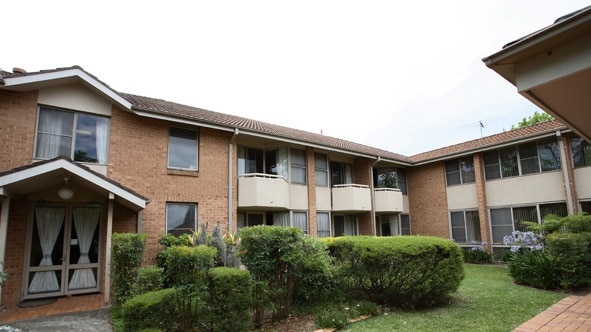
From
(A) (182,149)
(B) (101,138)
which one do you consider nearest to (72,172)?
(B) (101,138)

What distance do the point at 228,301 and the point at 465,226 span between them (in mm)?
15536

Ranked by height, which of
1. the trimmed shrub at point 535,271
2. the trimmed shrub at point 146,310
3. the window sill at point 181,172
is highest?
the window sill at point 181,172

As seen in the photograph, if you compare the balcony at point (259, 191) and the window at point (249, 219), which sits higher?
the balcony at point (259, 191)

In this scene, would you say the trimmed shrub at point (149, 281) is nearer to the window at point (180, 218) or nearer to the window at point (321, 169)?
the window at point (180, 218)

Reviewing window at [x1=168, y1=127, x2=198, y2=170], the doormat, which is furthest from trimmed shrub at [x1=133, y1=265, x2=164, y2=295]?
window at [x1=168, y1=127, x2=198, y2=170]

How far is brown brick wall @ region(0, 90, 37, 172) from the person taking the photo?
876 centimetres

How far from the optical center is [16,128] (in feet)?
29.3

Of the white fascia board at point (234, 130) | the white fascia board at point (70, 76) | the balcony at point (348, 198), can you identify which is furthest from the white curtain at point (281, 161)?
the white fascia board at point (70, 76)

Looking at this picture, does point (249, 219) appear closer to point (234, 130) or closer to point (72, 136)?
point (234, 130)

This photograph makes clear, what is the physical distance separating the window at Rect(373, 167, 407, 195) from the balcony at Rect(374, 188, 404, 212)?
129cm

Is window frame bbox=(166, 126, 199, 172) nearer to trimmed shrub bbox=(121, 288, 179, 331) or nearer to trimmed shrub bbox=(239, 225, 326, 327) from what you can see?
trimmed shrub bbox=(239, 225, 326, 327)

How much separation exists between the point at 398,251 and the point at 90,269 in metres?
8.69

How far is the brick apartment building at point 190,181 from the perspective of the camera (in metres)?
8.88

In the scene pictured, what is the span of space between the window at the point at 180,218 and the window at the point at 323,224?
6.09 m
